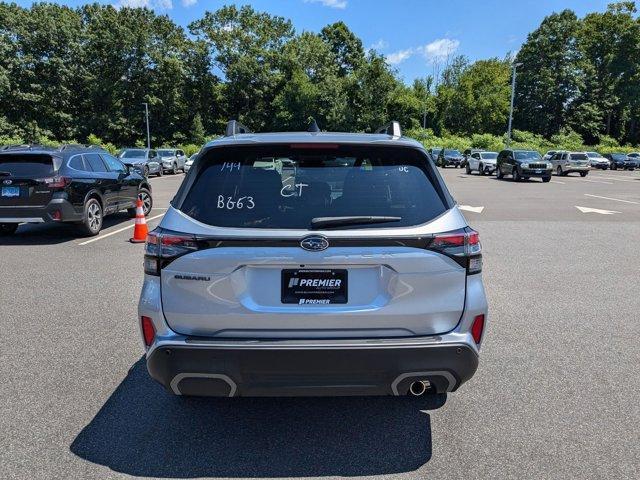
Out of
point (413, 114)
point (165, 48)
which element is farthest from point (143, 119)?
point (413, 114)

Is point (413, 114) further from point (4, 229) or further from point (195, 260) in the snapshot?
point (195, 260)

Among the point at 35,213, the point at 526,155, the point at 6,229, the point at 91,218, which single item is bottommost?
the point at 6,229

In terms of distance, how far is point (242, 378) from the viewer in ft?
8.63

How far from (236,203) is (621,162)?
5596 cm

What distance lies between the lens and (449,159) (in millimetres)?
51875

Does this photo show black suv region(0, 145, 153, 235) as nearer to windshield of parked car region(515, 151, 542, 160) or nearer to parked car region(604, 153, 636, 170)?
windshield of parked car region(515, 151, 542, 160)

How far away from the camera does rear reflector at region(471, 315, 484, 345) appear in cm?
281

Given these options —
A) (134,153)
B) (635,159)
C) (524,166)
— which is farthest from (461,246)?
(635,159)

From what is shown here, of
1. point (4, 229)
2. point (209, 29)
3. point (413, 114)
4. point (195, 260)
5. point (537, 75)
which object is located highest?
point (209, 29)

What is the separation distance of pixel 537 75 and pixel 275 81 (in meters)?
40.8

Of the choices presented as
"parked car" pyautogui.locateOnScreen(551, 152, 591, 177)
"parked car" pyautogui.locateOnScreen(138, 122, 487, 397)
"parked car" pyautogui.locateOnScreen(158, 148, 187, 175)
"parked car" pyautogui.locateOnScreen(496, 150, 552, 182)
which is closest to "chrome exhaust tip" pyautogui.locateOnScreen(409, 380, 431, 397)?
"parked car" pyautogui.locateOnScreen(138, 122, 487, 397)

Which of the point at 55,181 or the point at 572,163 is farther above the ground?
the point at 55,181

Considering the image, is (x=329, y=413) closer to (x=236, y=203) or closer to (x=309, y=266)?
(x=309, y=266)

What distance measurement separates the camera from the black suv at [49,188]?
9.23 m
